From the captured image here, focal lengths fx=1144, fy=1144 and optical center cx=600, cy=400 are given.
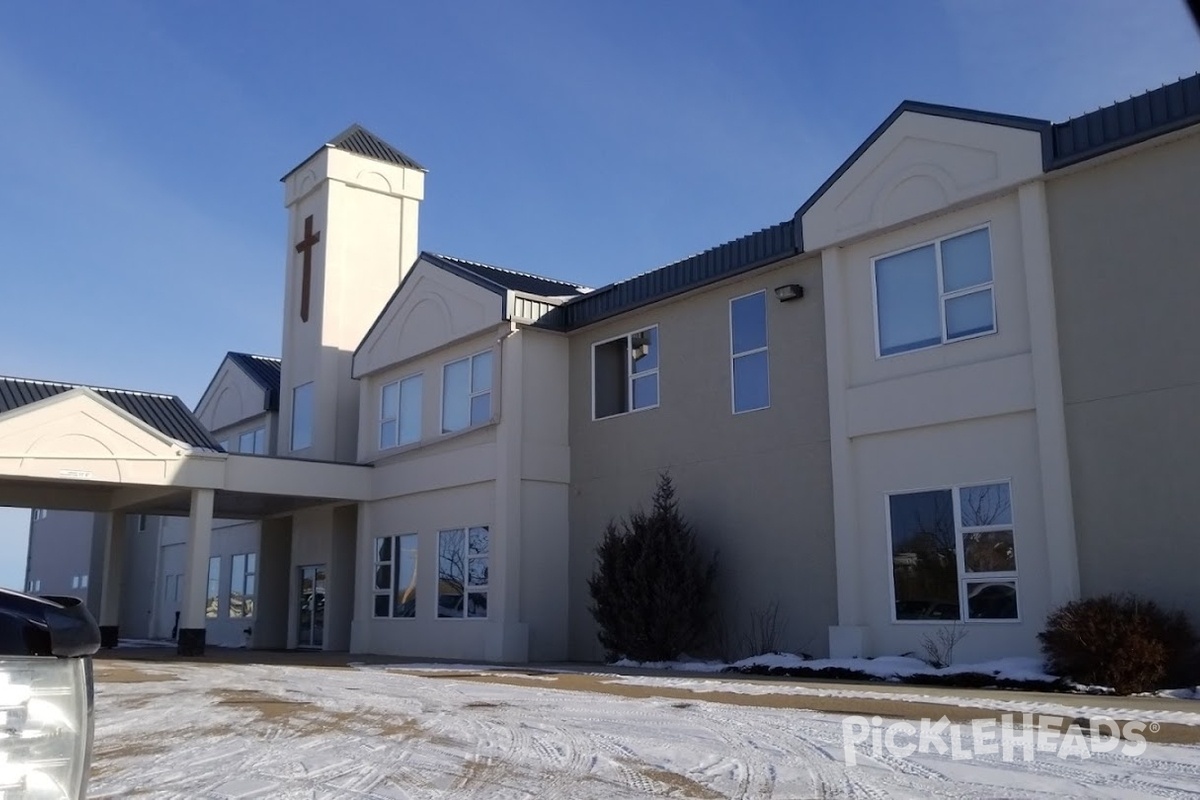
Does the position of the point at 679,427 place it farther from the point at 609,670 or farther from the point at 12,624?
the point at 12,624

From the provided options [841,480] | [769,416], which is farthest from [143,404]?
[841,480]

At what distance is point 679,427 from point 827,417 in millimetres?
3200

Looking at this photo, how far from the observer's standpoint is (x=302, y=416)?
28172 millimetres

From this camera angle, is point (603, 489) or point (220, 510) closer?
point (603, 489)

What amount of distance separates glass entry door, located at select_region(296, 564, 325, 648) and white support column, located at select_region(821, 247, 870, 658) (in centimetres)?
1469

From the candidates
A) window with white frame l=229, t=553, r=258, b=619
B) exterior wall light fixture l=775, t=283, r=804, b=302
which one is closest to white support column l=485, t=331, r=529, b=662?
exterior wall light fixture l=775, t=283, r=804, b=302

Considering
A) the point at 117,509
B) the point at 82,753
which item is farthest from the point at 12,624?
the point at 117,509

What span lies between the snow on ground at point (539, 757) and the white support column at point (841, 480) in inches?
187

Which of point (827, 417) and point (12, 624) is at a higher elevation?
point (827, 417)

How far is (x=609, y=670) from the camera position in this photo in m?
16.6

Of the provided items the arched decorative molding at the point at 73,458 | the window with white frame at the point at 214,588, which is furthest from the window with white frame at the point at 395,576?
Answer: the window with white frame at the point at 214,588

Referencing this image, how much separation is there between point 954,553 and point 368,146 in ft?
64.4

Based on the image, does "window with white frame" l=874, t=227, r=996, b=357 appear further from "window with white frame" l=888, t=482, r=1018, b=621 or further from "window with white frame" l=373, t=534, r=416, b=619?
"window with white frame" l=373, t=534, r=416, b=619

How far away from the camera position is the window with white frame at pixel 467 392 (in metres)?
21.8
